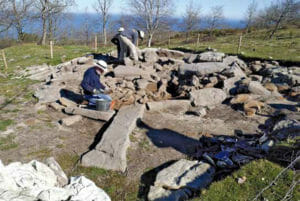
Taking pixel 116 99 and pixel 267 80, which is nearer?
pixel 116 99

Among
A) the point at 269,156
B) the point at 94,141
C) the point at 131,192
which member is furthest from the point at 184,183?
the point at 94,141

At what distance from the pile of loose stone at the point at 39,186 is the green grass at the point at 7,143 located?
5.67 ft

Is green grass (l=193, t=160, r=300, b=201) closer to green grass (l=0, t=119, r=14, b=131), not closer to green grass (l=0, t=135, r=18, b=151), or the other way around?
green grass (l=0, t=135, r=18, b=151)

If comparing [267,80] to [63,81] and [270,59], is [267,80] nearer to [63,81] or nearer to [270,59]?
[270,59]

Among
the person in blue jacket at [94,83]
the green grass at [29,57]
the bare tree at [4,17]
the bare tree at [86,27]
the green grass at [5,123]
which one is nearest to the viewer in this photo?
the green grass at [5,123]

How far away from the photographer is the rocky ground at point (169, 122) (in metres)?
4.46

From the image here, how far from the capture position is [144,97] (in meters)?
7.63

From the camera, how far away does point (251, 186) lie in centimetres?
347

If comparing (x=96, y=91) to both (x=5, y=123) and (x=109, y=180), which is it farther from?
(x=109, y=180)

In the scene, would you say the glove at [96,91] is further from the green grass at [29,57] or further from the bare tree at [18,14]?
the bare tree at [18,14]

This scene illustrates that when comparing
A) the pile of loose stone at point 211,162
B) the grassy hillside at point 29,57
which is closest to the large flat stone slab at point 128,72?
the pile of loose stone at point 211,162

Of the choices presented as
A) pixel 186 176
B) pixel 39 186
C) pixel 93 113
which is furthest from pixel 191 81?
pixel 39 186

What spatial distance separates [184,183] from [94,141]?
263 cm

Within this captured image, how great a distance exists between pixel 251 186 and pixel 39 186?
10.7 feet
